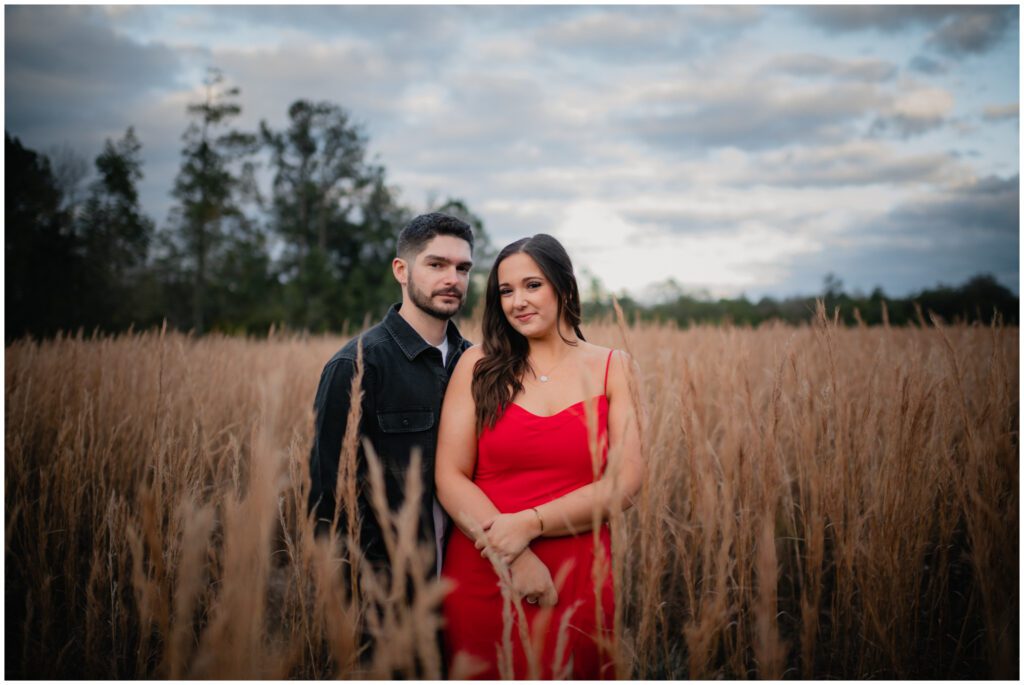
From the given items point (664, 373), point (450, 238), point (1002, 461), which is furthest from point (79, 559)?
point (1002, 461)

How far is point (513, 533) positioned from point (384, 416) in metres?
0.71

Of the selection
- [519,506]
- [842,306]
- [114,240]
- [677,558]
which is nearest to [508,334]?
[519,506]

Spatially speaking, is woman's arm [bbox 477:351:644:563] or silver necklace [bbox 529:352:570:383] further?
silver necklace [bbox 529:352:570:383]

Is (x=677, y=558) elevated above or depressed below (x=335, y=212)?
below

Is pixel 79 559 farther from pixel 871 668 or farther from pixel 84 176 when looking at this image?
pixel 84 176

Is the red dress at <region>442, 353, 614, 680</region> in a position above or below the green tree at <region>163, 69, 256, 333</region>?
below

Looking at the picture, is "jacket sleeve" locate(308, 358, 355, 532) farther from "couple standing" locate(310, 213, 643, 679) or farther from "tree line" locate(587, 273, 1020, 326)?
"tree line" locate(587, 273, 1020, 326)

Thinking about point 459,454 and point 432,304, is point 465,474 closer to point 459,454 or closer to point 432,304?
point 459,454

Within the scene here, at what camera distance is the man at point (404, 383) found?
1857 mm

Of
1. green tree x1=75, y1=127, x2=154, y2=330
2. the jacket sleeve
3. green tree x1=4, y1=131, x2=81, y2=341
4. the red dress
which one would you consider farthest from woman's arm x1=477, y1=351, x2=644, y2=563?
green tree x1=75, y1=127, x2=154, y2=330

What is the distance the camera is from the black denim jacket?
1841mm

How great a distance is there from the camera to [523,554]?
159 cm

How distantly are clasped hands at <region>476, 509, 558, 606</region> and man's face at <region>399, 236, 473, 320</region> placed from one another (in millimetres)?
934

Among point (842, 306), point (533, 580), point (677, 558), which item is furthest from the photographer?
point (842, 306)
